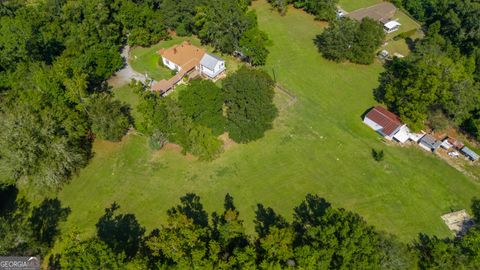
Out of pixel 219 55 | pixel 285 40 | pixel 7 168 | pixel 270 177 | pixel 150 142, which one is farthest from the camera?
pixel 285 40

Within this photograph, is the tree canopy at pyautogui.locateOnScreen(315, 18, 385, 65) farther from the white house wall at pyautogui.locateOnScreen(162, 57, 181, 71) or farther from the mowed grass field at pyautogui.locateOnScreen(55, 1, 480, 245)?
the white house wall at pyautogui.locateOnScreen(162, 57, 181, 71)

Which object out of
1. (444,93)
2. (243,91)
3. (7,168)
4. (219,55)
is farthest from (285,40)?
(7,168)

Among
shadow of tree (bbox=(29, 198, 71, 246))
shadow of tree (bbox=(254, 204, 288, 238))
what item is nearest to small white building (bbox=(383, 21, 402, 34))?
shadow of tree (bbox=(254, 204, 288, 238))

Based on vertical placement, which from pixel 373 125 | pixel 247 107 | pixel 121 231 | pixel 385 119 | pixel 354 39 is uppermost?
pixel 354 39

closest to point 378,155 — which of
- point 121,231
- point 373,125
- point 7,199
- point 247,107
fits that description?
point 373,125

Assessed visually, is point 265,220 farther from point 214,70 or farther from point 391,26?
point 391,26

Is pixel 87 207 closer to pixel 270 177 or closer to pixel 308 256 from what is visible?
pixel 270 177

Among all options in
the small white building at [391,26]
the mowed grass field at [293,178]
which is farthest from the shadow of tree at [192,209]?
the small white building at [391,26]
